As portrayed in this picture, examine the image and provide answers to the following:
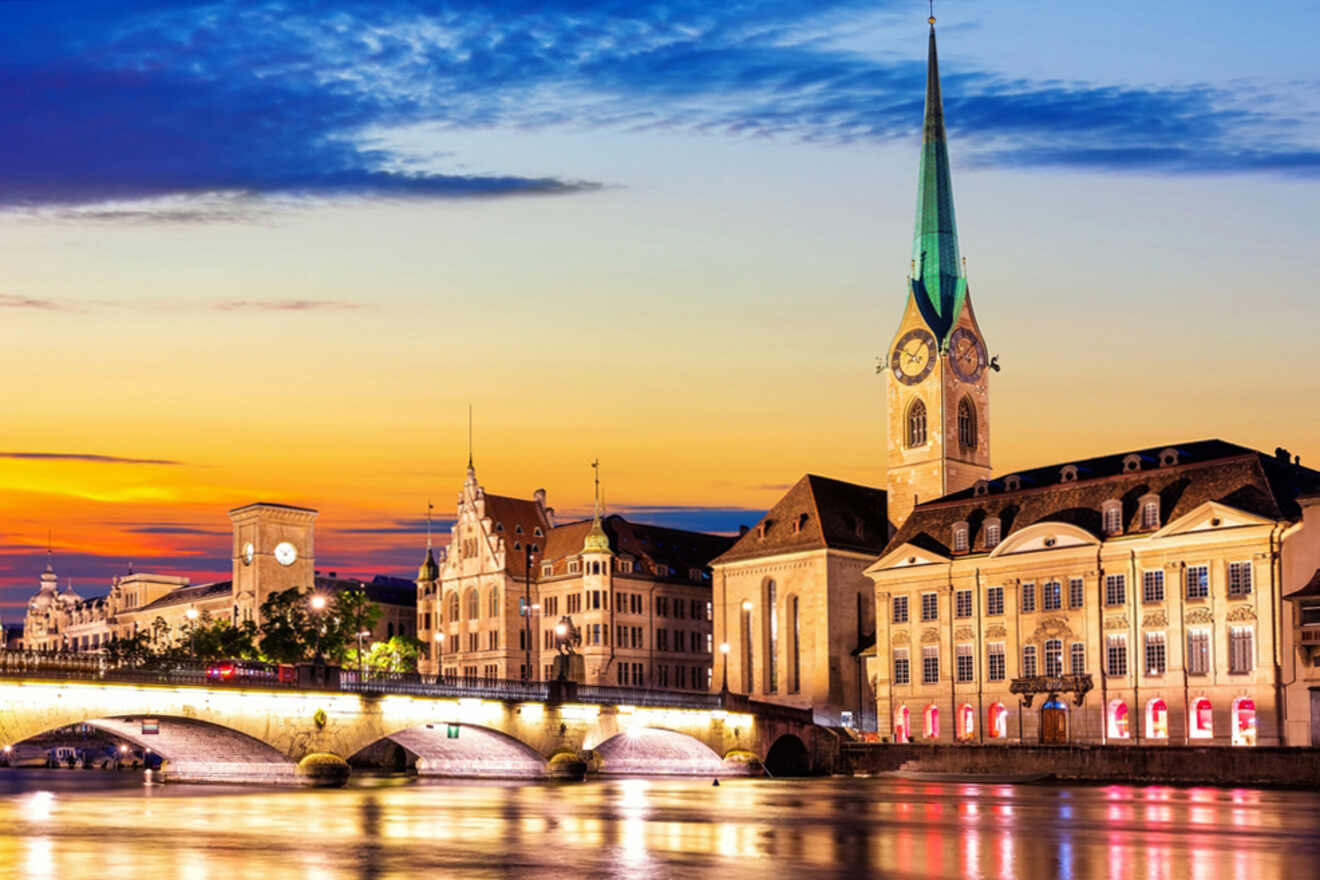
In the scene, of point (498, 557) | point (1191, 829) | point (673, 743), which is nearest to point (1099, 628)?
point (673, 743)

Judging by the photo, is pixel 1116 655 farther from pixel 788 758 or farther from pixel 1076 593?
pixel 788 758

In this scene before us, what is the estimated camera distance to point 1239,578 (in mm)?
98125

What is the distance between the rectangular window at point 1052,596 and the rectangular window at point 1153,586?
5596mm

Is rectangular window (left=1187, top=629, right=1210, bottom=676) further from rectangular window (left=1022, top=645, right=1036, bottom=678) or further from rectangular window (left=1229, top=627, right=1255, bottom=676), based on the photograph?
rectangular window (left=1022, top=645, right=1036, bottom=678)

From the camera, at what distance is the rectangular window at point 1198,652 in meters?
99.5

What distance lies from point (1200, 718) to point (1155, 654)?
4.48 meters

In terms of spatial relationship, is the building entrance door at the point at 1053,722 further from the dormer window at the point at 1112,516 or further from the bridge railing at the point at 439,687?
the bridge railing at the point at 439,687

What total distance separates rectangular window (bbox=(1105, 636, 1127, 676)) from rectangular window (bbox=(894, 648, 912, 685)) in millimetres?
15089

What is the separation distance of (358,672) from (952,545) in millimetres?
42035

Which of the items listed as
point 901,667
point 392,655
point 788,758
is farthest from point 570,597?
point 901,667

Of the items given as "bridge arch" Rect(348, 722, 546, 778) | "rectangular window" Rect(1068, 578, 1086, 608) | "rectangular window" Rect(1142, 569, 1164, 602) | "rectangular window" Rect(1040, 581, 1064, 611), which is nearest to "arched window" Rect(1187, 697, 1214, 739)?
"rectangular window" Rect(1142, 569, 1164, 602)

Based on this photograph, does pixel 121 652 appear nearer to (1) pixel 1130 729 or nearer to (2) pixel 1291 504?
(1) pixel 1130 729

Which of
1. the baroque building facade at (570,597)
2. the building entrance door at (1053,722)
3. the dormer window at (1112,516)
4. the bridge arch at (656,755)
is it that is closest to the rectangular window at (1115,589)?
the dormer window at (1112,516)

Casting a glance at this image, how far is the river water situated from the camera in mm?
38188
